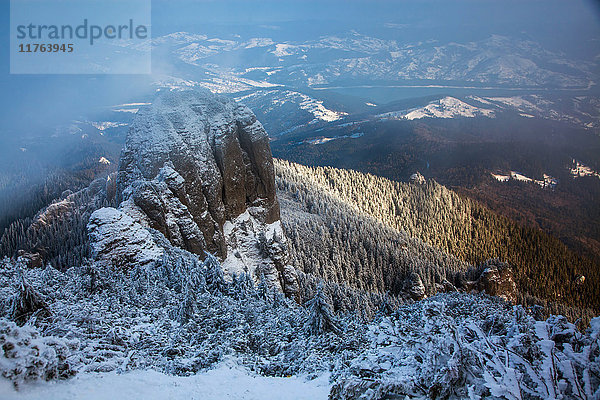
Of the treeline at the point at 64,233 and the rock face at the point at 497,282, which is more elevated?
the treeline at the point at 64,233

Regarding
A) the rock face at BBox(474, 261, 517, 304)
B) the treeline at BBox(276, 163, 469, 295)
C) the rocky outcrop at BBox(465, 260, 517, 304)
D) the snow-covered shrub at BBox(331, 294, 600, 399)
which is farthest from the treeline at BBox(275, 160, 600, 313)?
the snow-covered shrub at BBox(331, 294, 600, 399)

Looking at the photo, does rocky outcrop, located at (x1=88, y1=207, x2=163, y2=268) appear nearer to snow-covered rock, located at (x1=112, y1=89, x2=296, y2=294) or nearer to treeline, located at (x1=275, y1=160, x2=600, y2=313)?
snow-covered rock, located at (x1=112, y1=89, x2=296, y2=294)

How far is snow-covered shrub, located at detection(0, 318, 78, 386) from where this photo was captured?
34.2ft

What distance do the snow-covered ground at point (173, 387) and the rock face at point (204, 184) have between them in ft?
63.8

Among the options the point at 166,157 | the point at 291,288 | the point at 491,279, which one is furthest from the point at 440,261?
the point at 166,157

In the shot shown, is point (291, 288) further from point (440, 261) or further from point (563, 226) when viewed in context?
point (563, 226)

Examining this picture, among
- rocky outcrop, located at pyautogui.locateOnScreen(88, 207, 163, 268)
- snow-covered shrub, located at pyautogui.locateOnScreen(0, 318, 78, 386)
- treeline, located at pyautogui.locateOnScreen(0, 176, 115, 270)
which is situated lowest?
treeline, located at pyautogui.locateOnScreen(0, 176, 115, 270)

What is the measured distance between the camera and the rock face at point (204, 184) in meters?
35.2

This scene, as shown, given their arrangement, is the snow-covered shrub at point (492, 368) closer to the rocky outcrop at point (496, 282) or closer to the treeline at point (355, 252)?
the treeline at point (355, 252)

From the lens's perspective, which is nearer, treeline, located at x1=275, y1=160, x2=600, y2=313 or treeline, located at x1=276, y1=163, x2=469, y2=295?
treeline, located at x1=276, y1=163, x2=469, y2=295

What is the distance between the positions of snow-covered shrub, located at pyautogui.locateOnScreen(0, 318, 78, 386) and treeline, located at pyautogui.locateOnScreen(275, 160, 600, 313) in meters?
66.4

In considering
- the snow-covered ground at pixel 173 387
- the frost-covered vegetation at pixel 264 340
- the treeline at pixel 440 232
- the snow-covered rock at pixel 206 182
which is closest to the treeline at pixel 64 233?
the snow-covered rock at pixel 206 182

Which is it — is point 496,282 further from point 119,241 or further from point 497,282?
point 119,241

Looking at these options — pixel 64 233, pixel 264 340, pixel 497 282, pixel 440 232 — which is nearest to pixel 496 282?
pixel 497 282
